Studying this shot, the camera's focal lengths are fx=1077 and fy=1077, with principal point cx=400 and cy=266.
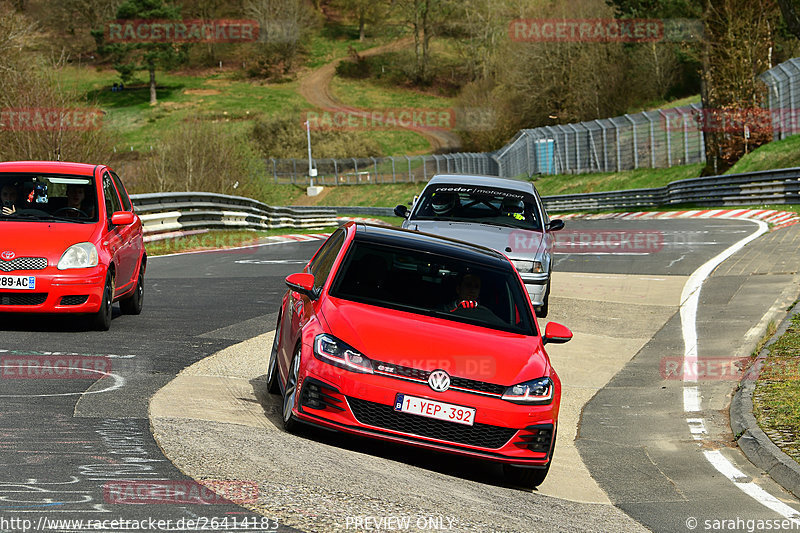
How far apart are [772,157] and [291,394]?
34.3 meters

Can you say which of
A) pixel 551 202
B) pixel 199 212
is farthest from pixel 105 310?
pixel 551 202

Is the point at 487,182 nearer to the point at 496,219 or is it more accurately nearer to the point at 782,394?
Result: the point at 496,219

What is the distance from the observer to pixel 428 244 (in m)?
8.44

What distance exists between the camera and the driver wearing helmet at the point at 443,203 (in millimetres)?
14641

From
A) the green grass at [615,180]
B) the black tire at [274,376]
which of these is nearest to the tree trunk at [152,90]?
the green grass at [615,180]

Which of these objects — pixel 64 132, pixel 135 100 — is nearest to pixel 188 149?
pixel 64 132

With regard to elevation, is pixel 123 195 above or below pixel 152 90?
above

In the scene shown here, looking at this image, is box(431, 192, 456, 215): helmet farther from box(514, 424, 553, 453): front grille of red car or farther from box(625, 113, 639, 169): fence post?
box(625, 113, 639, 169): fence post

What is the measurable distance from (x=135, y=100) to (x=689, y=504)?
119 metres

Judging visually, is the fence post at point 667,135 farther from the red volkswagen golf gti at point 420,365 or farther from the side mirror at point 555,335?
the red volkswagen golf gti at point 420,365

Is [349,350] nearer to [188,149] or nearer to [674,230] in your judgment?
[674,230]

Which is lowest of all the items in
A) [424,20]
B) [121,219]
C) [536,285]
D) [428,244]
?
[536,285]

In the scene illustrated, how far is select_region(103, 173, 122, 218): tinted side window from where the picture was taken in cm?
1202

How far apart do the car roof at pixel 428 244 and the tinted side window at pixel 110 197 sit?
14.1 feet
